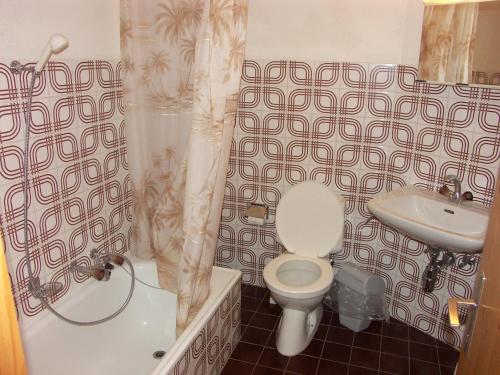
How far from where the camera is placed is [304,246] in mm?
2555

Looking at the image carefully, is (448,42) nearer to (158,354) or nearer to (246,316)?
(246,316)

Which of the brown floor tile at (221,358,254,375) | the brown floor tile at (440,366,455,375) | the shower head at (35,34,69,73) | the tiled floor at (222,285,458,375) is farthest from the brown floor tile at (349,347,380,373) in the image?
the shower head at (35,34,69,73)

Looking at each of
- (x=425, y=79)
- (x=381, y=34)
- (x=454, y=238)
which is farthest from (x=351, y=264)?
(x=381, y=34)

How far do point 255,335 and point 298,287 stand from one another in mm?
518

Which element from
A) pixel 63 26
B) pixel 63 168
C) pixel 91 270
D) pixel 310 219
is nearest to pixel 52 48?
Result: pixel 63 26

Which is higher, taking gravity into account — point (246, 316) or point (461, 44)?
point (461, 44)

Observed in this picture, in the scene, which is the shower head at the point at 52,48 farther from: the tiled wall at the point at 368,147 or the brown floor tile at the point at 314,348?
the brown floor tile at the point at 314,348

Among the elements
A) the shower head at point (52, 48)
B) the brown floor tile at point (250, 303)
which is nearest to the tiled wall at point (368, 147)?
the brown floor tile at point (250, 303)

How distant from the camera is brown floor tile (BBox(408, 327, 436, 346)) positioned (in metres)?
2.49

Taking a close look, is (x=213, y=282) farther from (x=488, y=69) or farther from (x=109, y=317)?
(x=488, y=69)

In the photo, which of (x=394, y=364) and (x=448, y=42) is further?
(x=394, y=364)

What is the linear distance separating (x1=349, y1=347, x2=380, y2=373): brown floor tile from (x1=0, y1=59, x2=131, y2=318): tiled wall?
1485 millimetres

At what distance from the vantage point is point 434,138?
2.29 m

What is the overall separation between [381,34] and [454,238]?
3.73ft
